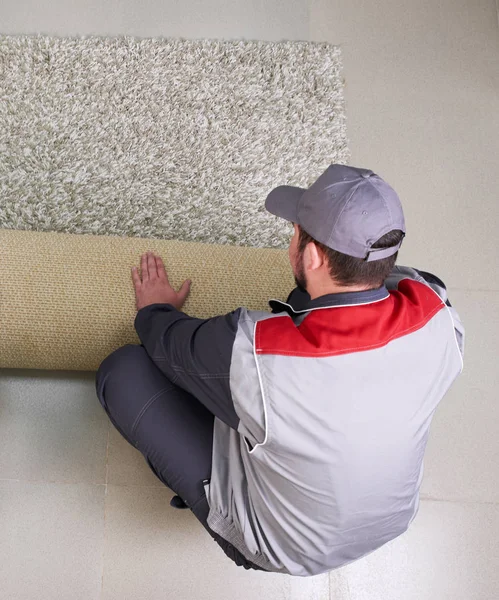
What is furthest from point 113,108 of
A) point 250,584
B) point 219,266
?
point 250,584

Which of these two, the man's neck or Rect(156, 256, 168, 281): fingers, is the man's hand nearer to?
Rect(156, 256, 168, 281): fingers

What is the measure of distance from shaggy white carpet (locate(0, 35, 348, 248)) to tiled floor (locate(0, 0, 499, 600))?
10 centimetres

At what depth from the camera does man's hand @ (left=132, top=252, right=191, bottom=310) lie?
4.00 feet

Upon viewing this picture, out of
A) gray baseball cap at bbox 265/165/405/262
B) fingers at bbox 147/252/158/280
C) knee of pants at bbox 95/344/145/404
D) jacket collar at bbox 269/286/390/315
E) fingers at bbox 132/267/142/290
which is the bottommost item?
knee of pants at bbox 95/344/145/404

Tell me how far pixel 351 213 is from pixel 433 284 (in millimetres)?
259

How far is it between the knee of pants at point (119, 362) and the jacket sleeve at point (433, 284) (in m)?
0.49

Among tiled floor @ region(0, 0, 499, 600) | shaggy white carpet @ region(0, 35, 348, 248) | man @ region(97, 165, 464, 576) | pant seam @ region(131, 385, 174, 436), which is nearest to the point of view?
man @ region(97, 165, 464, 576)

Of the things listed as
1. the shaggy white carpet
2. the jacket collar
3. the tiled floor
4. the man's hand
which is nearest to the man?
the jacket collar

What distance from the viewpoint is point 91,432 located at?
1418 mm

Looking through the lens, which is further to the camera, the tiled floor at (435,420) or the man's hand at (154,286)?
the tiled floor at (435,420)

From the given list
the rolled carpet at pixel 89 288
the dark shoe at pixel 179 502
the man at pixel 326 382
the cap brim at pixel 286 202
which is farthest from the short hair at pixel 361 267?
the dark shoe at pixel 179 502

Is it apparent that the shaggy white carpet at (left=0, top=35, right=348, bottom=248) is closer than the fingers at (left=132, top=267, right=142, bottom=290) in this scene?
No

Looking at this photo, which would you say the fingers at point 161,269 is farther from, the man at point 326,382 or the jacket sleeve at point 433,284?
the jacket sleeve at point 433,284

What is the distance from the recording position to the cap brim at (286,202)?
3.41 ft
